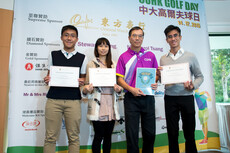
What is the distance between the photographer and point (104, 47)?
2.03 m

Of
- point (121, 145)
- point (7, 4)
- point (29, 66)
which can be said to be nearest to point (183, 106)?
point (121, 145)

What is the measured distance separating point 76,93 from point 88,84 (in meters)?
0.18

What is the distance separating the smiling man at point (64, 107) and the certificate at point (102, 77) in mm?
141

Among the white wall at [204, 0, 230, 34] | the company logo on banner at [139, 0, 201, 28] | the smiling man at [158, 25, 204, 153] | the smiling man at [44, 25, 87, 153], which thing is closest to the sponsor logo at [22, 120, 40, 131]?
the smiling man at [44, 25, 87, 153]

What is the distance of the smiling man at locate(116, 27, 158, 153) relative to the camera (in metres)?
1.84

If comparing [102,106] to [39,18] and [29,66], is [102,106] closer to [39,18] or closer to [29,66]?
[29,66]

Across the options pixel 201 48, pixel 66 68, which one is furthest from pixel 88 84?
pixel 201 48

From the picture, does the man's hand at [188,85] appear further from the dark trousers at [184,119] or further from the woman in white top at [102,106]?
the woman in white top at [102,106]

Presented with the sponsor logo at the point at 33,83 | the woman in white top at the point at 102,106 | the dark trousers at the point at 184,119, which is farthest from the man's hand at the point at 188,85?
the sponsor logo at the point at 33,83

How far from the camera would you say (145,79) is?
190 cm

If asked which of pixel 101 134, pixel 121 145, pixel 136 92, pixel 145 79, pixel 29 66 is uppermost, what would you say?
pixel 29 66

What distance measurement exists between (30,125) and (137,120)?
1524 mm

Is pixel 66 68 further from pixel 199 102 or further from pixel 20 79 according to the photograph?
pixel 199 102

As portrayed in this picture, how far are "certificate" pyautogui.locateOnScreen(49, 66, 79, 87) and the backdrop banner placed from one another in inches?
27.6
